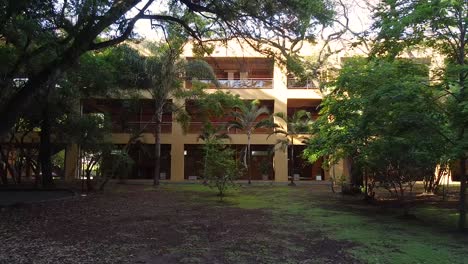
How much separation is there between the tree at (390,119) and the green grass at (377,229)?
1.65 metres

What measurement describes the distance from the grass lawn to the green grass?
22 millimetres

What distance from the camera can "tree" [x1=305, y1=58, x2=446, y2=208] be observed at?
33.1 feet

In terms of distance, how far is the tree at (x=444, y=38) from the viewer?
9641mm

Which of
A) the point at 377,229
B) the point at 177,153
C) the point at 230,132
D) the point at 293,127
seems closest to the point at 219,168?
the point at 377,229

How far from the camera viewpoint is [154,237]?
9.48 m

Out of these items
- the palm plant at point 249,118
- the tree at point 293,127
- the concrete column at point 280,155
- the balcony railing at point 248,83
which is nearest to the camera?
the tree at point 293,127

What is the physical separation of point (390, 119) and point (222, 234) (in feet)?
15.5

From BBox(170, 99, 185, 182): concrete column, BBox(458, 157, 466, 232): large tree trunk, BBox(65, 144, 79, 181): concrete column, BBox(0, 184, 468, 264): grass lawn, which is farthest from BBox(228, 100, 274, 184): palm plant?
BBox(458, 157, 466, 232): large tree trunk

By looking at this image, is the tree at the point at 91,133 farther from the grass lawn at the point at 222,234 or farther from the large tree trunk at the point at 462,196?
the large tree trunk at the point at 462,196

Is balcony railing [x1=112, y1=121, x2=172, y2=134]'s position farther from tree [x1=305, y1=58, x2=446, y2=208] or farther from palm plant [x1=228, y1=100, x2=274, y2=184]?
tree [x1=305, y1=58, x2=446, y2=208]

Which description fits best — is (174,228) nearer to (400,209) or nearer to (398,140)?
(398,140)

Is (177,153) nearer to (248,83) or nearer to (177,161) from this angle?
(177,161)

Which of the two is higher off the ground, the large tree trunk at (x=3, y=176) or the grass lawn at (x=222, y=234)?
the large tree trunk at (x=3, y=176)

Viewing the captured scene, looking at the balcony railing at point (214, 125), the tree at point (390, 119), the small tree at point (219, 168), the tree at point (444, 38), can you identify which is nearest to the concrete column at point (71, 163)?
the balcony railing at point (214, 125)
